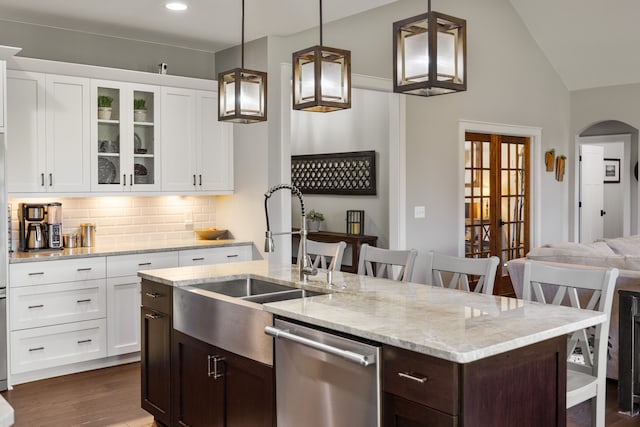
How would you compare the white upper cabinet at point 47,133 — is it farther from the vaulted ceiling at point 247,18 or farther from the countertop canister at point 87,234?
the vaulted ceiling at point 247,18

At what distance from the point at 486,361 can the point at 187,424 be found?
6.26 feet

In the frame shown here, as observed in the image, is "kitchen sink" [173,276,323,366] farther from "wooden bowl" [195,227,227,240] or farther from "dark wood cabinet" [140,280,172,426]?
"wooden bowl" [195,227,227,240]

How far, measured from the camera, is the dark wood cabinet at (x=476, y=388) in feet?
6.57

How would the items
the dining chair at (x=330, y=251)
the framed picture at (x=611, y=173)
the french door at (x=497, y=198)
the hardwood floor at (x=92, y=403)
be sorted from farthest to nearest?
the framed picture at (x=611, y=173) → the french door at (x=497, y=198) → the dining chair at (x=330, y=251) → the hardwood floor at (x=92, y=403)

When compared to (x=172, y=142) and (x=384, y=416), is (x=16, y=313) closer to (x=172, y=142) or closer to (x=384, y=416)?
(x=172, y=142)

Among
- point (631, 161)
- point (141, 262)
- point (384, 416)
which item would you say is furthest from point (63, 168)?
point (631, 161)

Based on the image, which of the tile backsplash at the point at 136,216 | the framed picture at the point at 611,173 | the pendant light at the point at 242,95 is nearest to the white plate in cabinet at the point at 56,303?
the tile backsplash at the point at 136,216

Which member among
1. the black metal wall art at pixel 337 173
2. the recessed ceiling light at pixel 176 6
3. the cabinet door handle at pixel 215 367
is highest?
the recessed ceiling light at pixel 176 6

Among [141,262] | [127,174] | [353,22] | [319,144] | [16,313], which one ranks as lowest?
[16,313]

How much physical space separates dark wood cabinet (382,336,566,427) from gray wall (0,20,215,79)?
4281 mm

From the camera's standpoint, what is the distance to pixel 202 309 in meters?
3.15

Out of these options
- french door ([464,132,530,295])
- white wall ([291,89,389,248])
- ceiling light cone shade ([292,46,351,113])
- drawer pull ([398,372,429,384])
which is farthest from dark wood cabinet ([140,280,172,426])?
french door ([464,132,530,295])

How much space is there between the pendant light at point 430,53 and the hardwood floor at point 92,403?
2437mm

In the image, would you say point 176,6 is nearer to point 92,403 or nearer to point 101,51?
point 101,51
